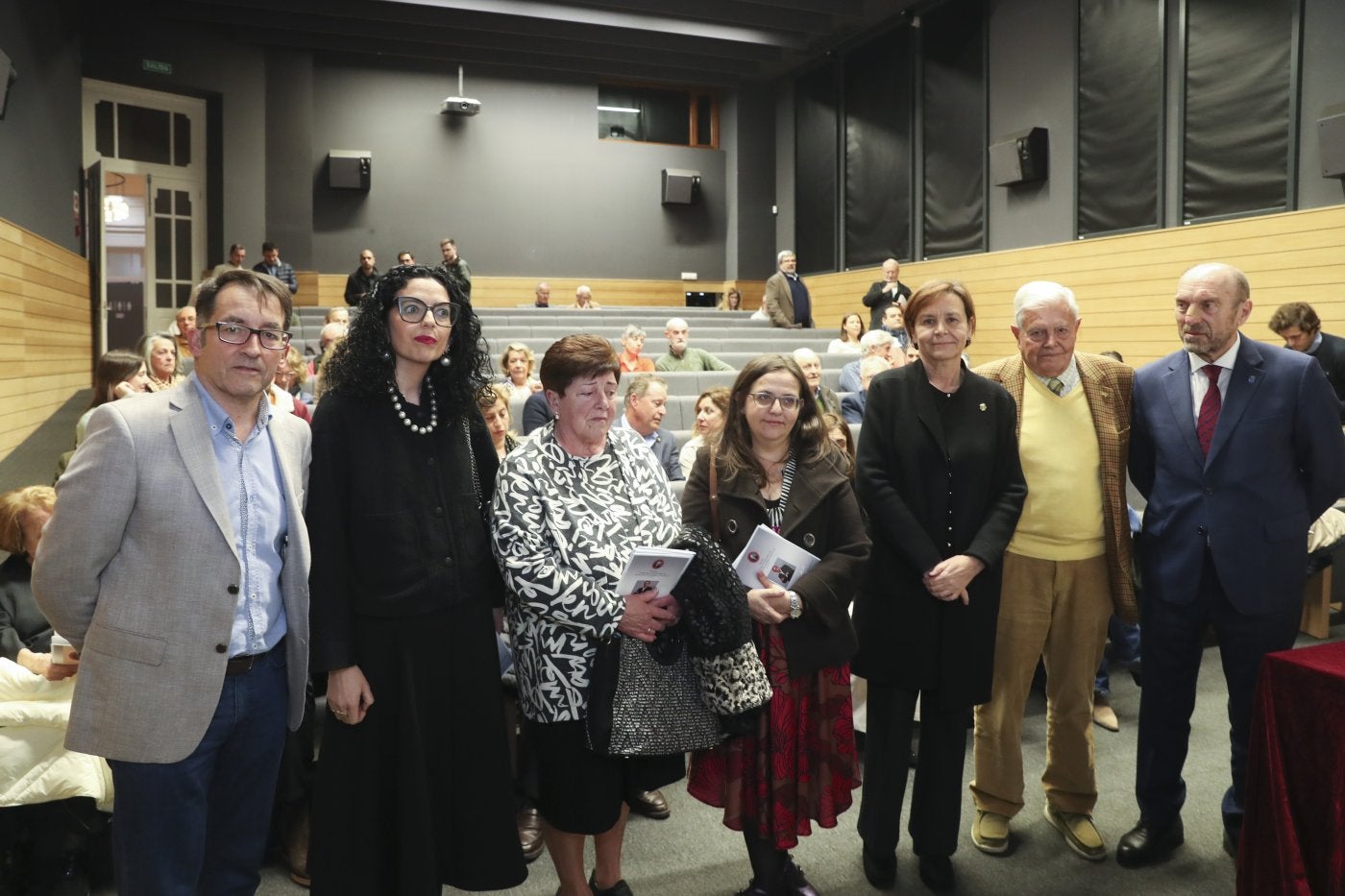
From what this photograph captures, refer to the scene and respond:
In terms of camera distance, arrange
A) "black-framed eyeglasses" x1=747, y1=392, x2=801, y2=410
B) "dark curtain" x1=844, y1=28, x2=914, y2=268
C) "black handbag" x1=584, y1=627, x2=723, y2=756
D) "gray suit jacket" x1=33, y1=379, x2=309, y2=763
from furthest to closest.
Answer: "dark curtain" x1=844, y1=28, x2=914, y2=268 → "black-framed eyeglasses" x1=747, y1=392, x2=801, y2=410 → "black handbag" x1=584, y1=627, x2=723, y2=756 → "gray suit jacket" x1=33, y1=379, x2=309, y2=763

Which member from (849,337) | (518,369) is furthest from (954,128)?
(518,369)

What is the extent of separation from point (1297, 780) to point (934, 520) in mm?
890

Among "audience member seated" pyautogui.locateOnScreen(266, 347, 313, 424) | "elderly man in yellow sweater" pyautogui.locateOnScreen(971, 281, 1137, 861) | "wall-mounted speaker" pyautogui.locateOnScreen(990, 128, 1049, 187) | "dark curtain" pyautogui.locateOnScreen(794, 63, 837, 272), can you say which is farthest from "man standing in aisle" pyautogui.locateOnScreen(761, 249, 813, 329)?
"elderly man in yellow sweater" pyautogui.locateOnScreen(971, 281, 1137, 861)

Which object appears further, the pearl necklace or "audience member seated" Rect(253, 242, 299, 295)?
"audience member seated" Rect(253, 242, 299, 295)

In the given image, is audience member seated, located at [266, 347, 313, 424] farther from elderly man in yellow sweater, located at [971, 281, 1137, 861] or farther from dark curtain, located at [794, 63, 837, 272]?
dark curtain, located at [794, 63, 837, 272]

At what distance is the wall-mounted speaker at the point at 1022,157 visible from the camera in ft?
32.2

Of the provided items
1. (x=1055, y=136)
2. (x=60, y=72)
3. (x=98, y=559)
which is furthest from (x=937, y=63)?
(x=98, y=559)

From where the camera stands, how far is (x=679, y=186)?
49.4 feet

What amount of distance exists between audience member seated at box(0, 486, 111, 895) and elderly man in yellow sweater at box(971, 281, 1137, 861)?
7.09 ft

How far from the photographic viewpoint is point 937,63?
11.3 meters

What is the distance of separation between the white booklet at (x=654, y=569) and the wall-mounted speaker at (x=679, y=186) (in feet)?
45.1

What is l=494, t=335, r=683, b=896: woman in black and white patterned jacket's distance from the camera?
1.88 meters

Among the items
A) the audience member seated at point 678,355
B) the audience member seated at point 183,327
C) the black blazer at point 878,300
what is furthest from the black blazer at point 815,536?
the black blazer at point 878,300

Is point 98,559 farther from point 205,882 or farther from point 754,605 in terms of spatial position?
point 754,605
